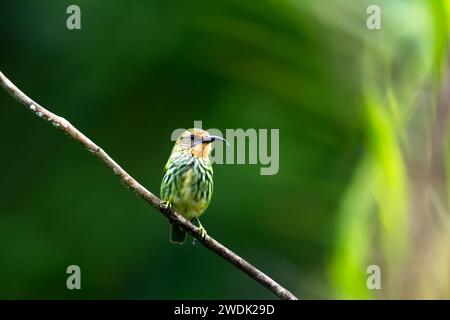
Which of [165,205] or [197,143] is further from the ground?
[197,143]

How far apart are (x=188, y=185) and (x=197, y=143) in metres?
0.25

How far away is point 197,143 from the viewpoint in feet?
14.8

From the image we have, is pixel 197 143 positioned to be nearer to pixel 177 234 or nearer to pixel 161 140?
pixel 177 234

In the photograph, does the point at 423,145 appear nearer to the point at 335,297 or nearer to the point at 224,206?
the point at 335,297

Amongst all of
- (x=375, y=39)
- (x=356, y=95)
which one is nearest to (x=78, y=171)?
(x=356, y=95)

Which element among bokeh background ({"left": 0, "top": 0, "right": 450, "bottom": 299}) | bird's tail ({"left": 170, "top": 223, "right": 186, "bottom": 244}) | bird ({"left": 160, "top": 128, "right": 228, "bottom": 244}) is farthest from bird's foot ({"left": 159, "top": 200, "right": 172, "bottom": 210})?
bokeh background ({"left": 0, "top": 0, "right": 450, "bottom": 299})

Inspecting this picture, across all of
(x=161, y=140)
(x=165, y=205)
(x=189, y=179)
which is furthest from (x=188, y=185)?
(x=161, y=140)

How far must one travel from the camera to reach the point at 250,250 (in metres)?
6.64

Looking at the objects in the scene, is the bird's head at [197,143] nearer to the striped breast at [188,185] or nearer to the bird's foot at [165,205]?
the striped breast at [188,185]

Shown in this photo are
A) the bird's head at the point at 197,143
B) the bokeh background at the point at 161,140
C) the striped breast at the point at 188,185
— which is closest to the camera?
the striped breast at the point at 188,185

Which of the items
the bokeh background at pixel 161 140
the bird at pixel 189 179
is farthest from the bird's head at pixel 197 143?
the bokeh background at pixel 161 140

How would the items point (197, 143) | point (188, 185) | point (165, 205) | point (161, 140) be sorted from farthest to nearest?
point (161, 140)
point (197, 143)
point (188, 185)
point (165, 205)

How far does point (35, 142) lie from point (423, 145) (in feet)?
14.8

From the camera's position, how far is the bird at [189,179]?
439 centimetres
